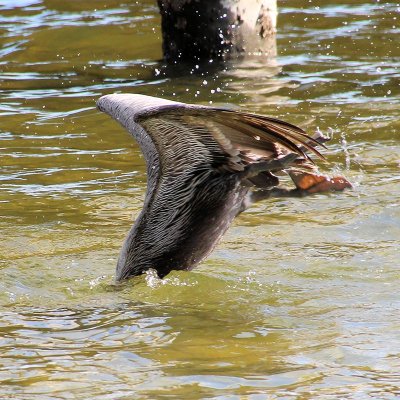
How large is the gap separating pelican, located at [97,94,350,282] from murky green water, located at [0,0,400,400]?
261 millimetres

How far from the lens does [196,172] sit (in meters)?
5.91

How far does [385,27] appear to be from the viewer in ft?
45.7

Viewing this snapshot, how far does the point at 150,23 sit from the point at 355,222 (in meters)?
8.04

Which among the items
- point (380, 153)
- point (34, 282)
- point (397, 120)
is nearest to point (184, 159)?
point (34, 282)

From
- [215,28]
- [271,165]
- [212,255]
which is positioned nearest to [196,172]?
[271,165]

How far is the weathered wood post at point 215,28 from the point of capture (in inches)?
497

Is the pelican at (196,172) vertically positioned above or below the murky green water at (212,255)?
above

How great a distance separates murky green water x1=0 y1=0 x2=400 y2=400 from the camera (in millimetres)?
5160

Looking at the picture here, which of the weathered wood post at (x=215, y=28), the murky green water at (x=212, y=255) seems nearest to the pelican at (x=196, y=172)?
the murky green water at (x=212, y=255)

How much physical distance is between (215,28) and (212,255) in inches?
233

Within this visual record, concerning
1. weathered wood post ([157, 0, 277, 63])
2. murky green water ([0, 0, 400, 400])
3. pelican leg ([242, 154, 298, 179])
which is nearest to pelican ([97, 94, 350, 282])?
pelican leg ([242, 154, 298, 179])

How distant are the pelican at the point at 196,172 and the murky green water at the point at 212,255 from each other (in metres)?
0.26

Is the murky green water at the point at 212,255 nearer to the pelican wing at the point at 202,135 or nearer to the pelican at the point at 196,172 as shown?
the pelican at the point at 196,172

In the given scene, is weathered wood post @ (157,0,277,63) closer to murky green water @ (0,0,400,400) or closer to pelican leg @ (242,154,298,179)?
murky green water @ (0,0,400,400)
